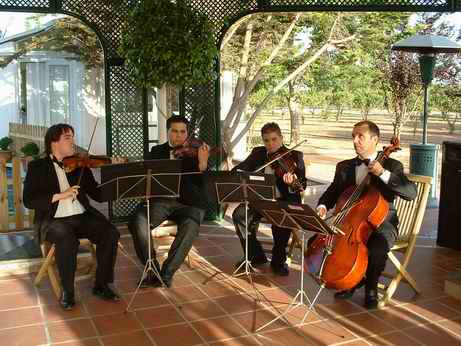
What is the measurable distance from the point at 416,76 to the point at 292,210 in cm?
712

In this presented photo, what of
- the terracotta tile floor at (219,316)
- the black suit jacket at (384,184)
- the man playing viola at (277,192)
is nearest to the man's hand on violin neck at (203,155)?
the man playing viola at (277,192)

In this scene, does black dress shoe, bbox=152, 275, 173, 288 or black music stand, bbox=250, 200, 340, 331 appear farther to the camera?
black dress shoe, bbox=152, 275, 173, 288

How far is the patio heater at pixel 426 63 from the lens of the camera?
6344 mm

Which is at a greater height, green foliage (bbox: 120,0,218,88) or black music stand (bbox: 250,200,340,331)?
green foliage (bbox: 120,0,218,88)

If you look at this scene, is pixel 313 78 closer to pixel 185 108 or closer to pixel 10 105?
pixel 10 105

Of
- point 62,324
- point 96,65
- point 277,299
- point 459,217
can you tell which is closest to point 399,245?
point 277,299

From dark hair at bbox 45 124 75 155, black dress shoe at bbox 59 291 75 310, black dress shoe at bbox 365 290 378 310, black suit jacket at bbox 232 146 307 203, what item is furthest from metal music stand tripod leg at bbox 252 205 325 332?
dark hair at bbox 45 124 75 155

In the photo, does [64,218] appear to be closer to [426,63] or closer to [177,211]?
[177,211]

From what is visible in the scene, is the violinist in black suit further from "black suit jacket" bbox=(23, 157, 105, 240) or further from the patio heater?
the patio heater

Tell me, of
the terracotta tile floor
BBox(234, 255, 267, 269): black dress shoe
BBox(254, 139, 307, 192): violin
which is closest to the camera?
the terracotta tile floor

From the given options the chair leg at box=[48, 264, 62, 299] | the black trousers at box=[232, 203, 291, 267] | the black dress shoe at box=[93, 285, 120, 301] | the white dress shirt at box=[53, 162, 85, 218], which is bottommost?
the black dress shoe at box=[93, 285, 120, 301]

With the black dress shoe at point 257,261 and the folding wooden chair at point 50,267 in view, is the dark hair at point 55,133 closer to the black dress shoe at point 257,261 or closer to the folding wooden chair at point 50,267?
the folding wooden chair at point 50,267

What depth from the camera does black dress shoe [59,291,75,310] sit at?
364 cm

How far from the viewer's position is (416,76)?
939cm
